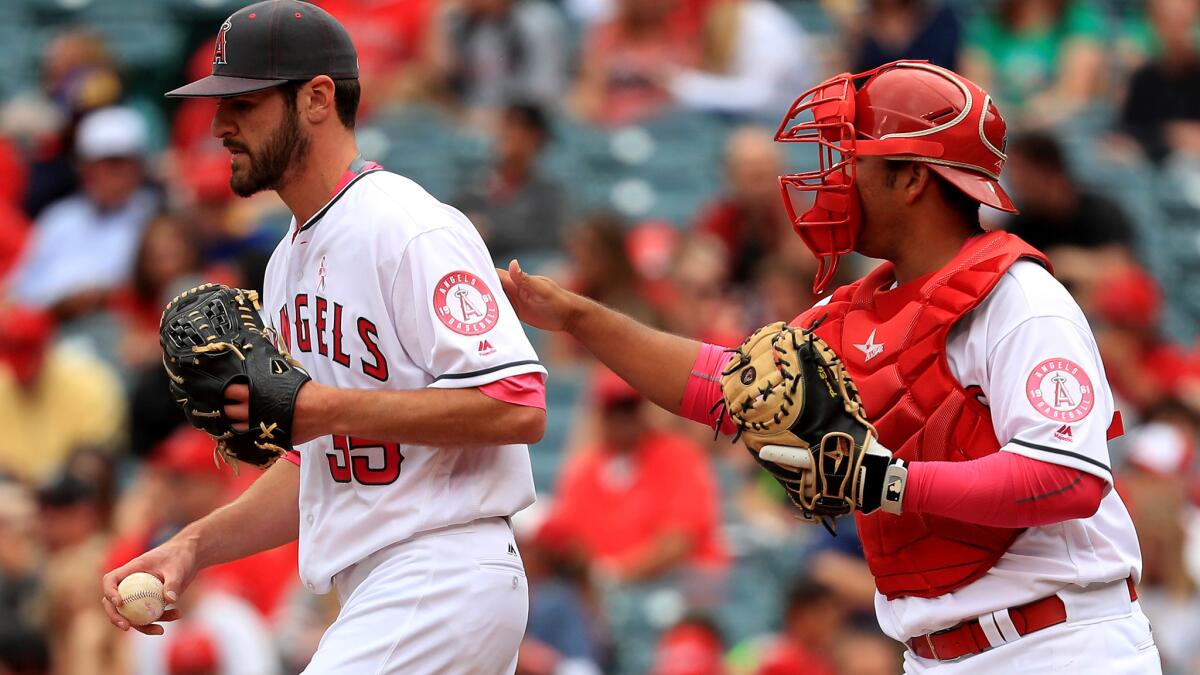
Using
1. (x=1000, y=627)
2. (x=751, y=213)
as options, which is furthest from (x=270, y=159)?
(x=751, y=213)

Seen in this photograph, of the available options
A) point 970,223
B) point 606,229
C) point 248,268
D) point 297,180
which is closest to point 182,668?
point 248,268

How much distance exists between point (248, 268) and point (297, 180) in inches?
185

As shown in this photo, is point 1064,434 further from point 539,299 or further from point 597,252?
point 597,252

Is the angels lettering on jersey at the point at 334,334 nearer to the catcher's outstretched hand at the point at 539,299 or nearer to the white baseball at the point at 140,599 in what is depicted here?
the catcher's outstretched hand at the point at 539,299

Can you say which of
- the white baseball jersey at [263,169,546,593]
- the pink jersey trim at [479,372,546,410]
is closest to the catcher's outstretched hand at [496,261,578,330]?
the white baseball jersey at [263,169,546,593]

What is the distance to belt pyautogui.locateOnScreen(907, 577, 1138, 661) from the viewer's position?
11.9 feet

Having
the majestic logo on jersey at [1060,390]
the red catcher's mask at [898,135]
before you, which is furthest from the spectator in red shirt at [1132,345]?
the majestic logo on jersey at [1060,390]

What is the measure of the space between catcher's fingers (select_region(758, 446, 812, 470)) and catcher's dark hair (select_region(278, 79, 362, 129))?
3.98ft

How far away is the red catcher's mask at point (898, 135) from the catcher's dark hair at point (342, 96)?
98 centimetres

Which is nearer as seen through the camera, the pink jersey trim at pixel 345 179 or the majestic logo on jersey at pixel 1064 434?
the majestic logo on jersey at pixel 1064 434

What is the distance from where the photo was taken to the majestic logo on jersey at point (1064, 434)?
3434 mm

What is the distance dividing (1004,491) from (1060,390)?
0.23 metres

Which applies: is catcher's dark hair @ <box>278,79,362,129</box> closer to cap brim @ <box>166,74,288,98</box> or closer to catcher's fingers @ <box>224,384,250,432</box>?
cap brim @ <box>166,74,288,98</box>

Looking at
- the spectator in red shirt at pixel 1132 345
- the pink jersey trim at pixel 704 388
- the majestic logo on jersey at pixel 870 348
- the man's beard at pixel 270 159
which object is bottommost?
the spectator in red shirt at pixel 1132 345
